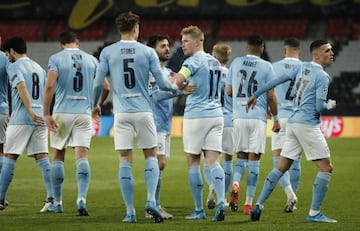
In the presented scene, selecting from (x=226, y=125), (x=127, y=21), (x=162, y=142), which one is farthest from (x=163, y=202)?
(x=127, y=21)

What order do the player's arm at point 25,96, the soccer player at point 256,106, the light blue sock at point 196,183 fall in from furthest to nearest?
the soccer player at point 256,106 < the player's arm at point 25,96 < the light blue sock at point 196,183

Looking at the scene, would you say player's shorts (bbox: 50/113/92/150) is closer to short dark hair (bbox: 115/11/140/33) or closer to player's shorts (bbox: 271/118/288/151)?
short dark hair (bbox: 115/11/140/33)

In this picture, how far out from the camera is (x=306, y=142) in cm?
1001

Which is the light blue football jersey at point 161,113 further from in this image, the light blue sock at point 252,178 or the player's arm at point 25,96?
the player's arm at point 25,96

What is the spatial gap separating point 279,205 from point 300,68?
2.86 meters

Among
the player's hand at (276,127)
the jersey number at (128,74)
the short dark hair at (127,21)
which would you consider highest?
the short dark hair at (127,21)

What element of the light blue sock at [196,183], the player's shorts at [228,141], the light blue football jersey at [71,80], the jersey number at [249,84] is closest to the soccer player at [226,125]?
the player's shorts at [228,141]

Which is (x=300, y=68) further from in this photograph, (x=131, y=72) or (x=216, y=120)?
(x=131, y=72)

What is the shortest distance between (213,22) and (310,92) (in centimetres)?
3308

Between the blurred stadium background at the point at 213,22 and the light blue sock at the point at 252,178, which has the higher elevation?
the blurred stadium background at the point at 213,22

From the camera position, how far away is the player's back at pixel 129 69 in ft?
32.2

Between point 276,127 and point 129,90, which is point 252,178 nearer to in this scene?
point 276,127

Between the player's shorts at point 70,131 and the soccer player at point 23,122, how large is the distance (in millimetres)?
395

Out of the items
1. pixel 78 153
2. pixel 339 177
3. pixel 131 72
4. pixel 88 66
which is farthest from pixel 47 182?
pixel 339 177
